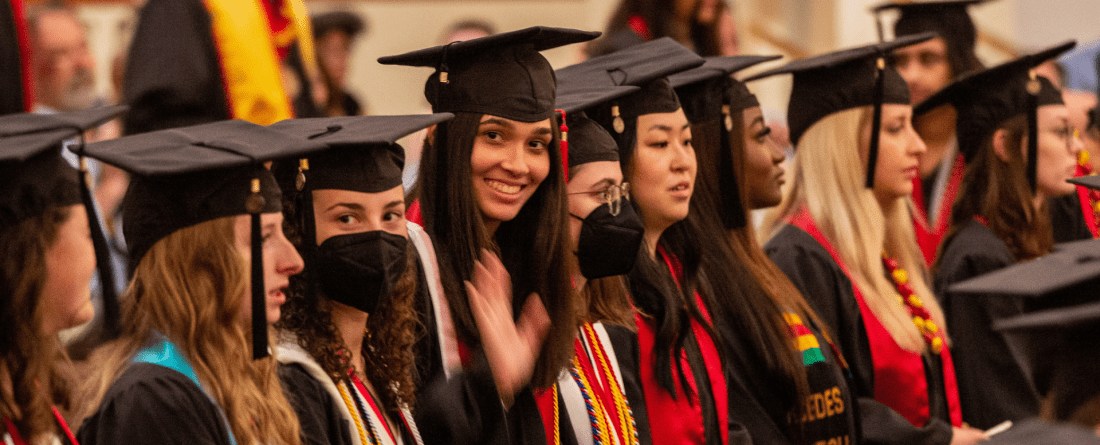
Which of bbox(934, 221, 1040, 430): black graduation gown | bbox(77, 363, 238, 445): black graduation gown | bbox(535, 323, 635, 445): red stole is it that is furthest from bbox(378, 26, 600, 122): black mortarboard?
bbox(934, 221, 1040, 430): black graduation gown

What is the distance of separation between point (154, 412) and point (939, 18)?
5.70 metres

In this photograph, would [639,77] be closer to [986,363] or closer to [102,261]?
[102,261]

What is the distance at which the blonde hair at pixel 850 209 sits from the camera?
4.79 metres

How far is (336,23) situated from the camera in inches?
316

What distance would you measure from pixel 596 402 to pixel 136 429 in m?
1.42

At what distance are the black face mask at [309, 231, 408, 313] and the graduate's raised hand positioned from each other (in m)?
0.33

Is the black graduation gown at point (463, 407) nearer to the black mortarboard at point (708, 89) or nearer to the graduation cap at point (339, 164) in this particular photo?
the graduation cap at point (339, 164)

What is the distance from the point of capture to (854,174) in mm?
4891

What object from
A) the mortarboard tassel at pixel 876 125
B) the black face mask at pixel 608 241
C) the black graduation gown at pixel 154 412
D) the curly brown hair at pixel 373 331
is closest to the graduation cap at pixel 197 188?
the black graduation gown at pixel 154 412

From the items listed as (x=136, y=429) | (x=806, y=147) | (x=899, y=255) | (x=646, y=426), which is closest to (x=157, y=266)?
(x=136, y=429)

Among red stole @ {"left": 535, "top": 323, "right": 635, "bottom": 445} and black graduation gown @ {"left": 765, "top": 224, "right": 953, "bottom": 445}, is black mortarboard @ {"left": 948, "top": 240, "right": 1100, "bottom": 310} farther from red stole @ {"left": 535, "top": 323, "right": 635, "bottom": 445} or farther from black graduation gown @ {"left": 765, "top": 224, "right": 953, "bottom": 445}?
black graduation gown @ {"left": 765, "top": 224, "right": 953, "bottom": 445}

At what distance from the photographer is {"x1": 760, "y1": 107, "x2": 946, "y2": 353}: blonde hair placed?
4.79 metres

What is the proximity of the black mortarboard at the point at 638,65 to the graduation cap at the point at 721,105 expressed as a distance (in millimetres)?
146

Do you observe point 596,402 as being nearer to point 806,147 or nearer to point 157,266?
point 157,266
